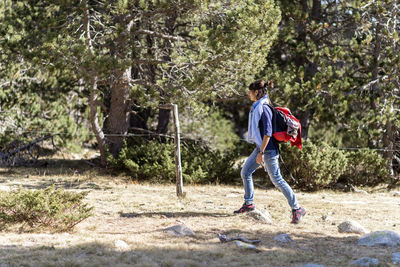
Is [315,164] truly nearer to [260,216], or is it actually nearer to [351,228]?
[260,216]

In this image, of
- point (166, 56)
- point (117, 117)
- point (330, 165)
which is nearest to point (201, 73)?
point (166, 56)

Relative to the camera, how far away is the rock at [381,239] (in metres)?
5.66

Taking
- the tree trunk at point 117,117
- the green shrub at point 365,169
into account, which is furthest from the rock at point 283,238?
the tree trunk at point 117,117

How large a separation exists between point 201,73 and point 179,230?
16.3 ft

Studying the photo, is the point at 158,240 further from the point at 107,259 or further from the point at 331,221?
the point at 331,221

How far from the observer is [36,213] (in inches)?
234

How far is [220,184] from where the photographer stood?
11.9m

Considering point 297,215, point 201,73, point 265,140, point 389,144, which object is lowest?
point 297,215

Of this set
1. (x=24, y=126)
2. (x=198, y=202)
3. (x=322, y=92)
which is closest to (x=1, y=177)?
(x=24, y=126)

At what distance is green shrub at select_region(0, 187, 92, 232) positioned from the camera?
5.89 m

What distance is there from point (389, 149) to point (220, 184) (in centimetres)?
438

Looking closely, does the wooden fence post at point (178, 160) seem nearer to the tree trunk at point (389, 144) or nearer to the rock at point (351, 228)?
the rock at point (351, 228)

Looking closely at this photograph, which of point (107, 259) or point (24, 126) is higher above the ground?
point (24, 126)

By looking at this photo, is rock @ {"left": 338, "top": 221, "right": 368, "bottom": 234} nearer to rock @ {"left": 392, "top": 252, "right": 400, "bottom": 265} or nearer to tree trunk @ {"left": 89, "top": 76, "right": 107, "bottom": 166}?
rock @ {"left": 392, "top": 252, "right": 400, "bottom": 265}
